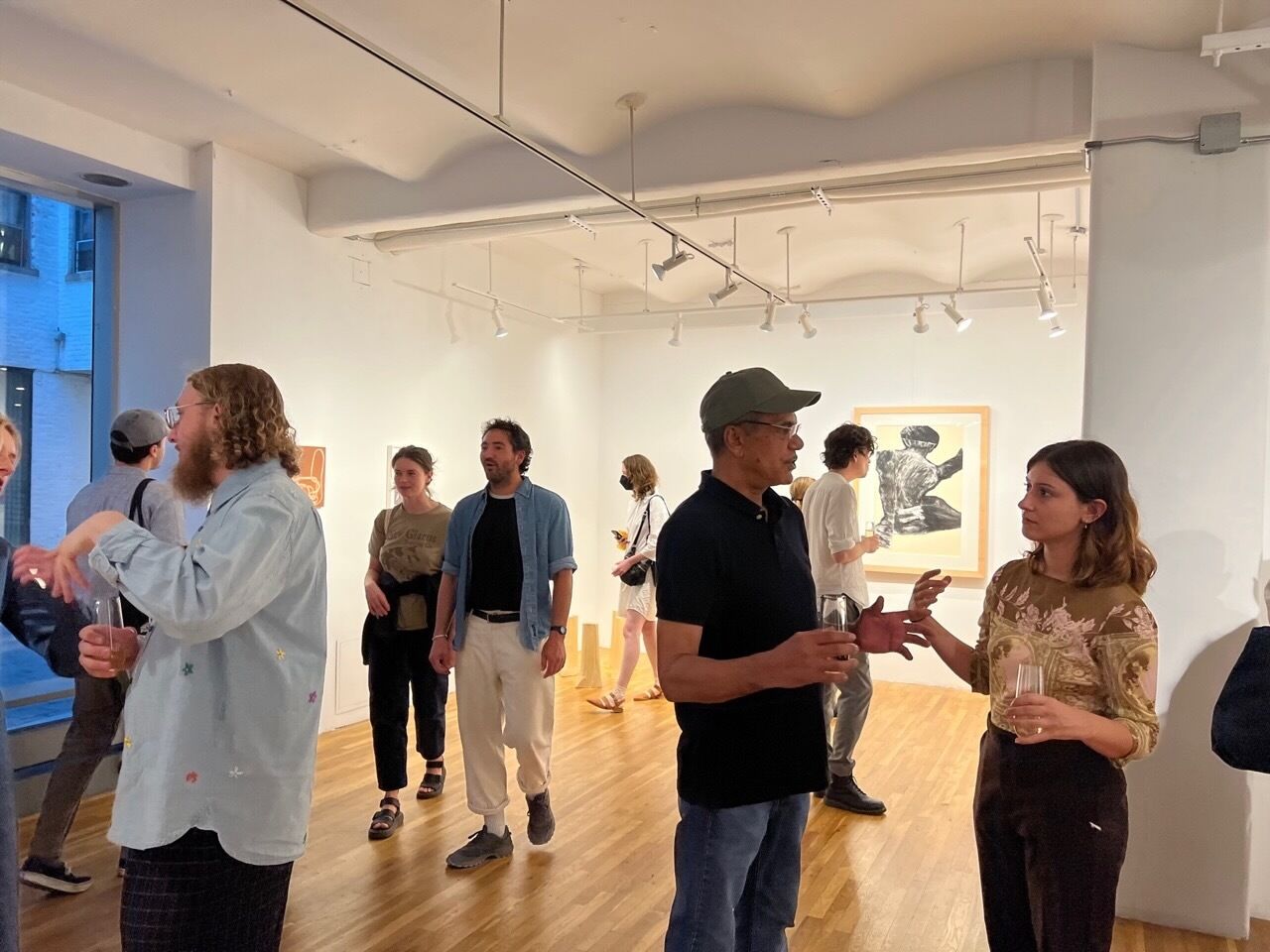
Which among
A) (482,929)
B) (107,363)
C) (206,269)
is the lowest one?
(482,929)

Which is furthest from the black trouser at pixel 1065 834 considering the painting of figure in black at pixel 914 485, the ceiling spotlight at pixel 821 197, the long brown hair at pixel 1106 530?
the painting of figure in black at pixel 914 485

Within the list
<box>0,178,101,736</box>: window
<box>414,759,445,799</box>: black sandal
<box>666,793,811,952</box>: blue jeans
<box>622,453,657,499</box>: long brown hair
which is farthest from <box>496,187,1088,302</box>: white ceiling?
<box>666,793,811,952</box>: blue jeans

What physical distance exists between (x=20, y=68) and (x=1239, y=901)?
20.1ft

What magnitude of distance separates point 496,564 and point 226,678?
2138 mm

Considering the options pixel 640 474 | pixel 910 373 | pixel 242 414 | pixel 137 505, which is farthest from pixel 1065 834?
pixel 910 373

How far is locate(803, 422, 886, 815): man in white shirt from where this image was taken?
188 inches

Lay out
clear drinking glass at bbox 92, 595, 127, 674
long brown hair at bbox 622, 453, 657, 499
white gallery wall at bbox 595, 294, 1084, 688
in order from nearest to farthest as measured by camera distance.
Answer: clear drinking glass at bbox 92, 595, 127, 674, long brown hair at bbox 622, 453, 657, 499, white gallery wall at bbox 595, 294, 1084, 688

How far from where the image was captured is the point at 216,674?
185cm

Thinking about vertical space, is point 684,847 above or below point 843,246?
below

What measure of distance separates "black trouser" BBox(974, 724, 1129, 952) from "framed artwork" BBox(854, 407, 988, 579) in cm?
619

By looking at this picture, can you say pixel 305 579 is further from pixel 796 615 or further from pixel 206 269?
pixel 206 269

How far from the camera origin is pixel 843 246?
305 inches

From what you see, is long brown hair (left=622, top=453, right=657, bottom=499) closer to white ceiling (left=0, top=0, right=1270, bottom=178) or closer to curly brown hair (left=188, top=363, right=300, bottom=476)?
white ceiling (left=0, top=0, right=1270, bottom=178)

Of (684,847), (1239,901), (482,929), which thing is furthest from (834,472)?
(684,847)
